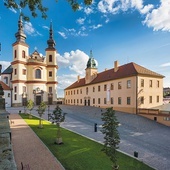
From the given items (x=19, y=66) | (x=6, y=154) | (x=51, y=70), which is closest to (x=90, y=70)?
(x=51, y=70)

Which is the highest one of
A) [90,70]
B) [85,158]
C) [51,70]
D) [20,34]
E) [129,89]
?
[20,34]

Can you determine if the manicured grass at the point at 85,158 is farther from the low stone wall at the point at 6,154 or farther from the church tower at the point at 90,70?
the church tower at the point at 90,70

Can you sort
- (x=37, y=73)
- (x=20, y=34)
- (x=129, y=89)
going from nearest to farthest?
(x=129, y=89)
(x=20, y=34)
(x=37, y=73)

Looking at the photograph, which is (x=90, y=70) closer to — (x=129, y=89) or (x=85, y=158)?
(x=129, y=89)

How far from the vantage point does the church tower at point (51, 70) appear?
4787 centimetres

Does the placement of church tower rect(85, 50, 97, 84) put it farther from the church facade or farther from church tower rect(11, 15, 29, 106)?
church tower rect(11, 15, 29, 106)

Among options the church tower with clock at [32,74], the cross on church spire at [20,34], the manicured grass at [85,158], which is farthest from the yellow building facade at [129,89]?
the cross on church spire at [20,34]

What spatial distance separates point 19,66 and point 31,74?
Result: 3.82 metres

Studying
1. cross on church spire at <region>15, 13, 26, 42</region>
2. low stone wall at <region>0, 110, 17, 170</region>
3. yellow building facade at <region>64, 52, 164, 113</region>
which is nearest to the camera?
low stone wall at <region>0, 110, 17, 170</region>

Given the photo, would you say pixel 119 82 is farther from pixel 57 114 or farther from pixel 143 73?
pixel 57 114

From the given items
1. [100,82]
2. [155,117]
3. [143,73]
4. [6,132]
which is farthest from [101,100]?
[6,132]

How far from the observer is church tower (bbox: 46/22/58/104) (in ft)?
157

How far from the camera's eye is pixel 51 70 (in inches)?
1919

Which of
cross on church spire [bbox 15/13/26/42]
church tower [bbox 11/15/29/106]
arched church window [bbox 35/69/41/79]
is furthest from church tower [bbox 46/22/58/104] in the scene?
cross on church spire [bbox 15/13/26/42]
